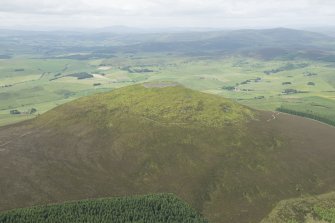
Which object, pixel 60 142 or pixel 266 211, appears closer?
pixel 266 211

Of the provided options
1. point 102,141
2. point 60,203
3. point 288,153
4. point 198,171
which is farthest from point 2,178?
point 288,153

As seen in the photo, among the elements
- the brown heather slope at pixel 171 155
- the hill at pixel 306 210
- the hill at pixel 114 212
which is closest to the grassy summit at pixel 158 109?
the brown heather slope at pixel 171 155

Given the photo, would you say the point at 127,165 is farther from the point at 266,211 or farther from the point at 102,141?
the point at 266,211

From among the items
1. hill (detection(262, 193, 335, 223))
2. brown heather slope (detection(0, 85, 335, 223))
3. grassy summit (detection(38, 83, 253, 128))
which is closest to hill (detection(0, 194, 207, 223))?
brown heather slope (detection(0, 85, 335, 223))

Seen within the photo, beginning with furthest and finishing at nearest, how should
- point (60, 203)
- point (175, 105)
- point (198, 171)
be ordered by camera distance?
point (175, 105) < point (198, 171) < point (60, 203)

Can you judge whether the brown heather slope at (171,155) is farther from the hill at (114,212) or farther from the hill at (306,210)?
the hill at (114,212)
